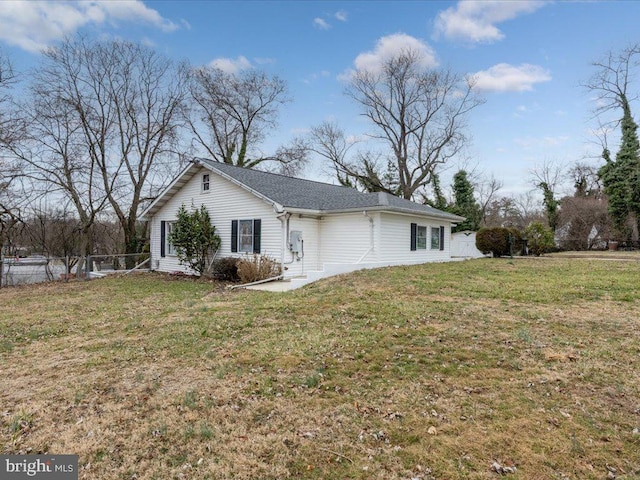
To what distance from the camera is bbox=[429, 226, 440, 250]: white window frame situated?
1700 cm

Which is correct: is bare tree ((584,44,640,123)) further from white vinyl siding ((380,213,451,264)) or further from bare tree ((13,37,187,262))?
bare tree ((13,37,187,262))

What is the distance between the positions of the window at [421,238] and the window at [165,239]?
35.7 feet

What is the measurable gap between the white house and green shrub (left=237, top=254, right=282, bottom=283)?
0.32 m

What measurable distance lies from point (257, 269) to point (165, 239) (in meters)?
6.78

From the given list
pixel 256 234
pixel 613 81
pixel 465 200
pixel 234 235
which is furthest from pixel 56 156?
pixel 613 81

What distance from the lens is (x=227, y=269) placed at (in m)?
13.8

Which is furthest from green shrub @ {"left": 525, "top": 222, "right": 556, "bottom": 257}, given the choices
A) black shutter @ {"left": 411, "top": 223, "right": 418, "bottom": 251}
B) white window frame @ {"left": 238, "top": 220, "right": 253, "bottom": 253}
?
white window frame @ {"left": 238, "top": 220, "right": 253, "bottom": 253}

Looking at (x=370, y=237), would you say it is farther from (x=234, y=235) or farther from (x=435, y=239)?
(x=234, y=235)

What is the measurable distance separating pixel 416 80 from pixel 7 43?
26164mm

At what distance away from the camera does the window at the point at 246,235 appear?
540 inches

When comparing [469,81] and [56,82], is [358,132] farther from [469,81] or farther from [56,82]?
[56,82]

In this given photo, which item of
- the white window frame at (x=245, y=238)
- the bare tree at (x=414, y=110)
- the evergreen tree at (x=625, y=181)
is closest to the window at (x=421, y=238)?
the white window frame at (x=245, y=238)

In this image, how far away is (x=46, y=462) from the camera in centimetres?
296

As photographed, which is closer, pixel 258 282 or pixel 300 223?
pixel 258 282
